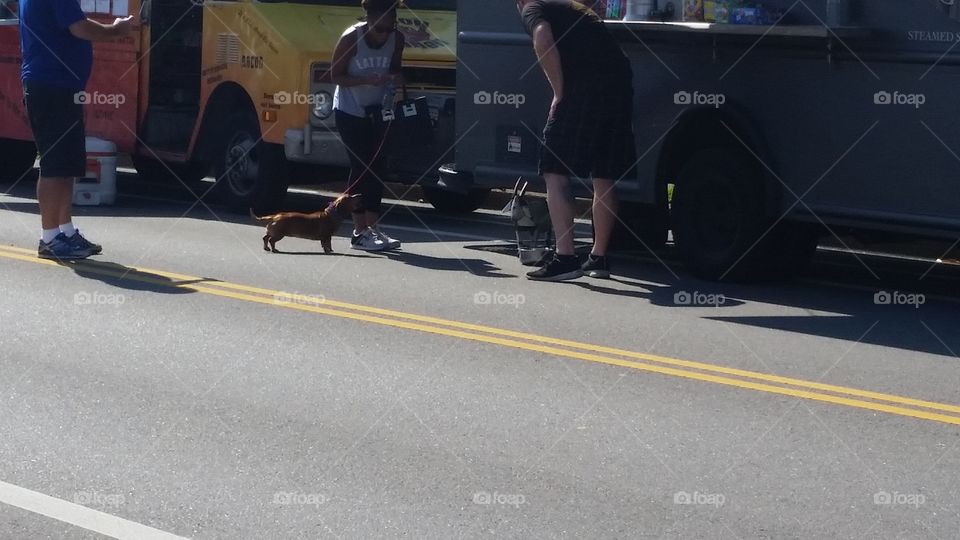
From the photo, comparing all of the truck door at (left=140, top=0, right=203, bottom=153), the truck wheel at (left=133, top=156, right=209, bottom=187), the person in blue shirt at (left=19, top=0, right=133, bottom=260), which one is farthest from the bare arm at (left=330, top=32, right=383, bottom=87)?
the truck wheel at (left=133, top=156, right=209, bottom=187)

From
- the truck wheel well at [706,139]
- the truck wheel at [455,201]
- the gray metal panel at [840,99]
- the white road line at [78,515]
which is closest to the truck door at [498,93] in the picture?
the gray metal panel at [840,99]

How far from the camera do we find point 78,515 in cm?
538

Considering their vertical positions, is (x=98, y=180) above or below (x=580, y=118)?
below

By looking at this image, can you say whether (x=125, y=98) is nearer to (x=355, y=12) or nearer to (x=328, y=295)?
(x=355, y=12)

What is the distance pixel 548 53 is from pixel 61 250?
11.7ft

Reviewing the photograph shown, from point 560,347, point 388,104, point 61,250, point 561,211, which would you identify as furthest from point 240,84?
point 560,347

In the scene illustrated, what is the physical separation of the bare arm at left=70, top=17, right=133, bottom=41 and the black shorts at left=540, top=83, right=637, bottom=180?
2886 mm

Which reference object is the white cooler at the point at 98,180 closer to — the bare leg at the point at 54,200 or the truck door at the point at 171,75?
the truck door at the point at 171,75

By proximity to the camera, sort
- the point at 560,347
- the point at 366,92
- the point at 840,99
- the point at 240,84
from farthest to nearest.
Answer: the point at 240,84 < the point at 366,92 < the point at 840,99 < the point at 560,347

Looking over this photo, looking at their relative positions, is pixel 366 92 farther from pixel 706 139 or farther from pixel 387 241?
pixel 706 139

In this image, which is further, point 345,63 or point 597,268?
point 345,63

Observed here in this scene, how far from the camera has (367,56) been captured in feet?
37.0

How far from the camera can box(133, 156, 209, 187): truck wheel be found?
16422 mm

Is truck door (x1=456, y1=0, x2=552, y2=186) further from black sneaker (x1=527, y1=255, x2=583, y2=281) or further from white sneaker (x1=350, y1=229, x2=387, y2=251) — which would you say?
black sneaker (x1=527, y1=255, x2=583, y2=281)
